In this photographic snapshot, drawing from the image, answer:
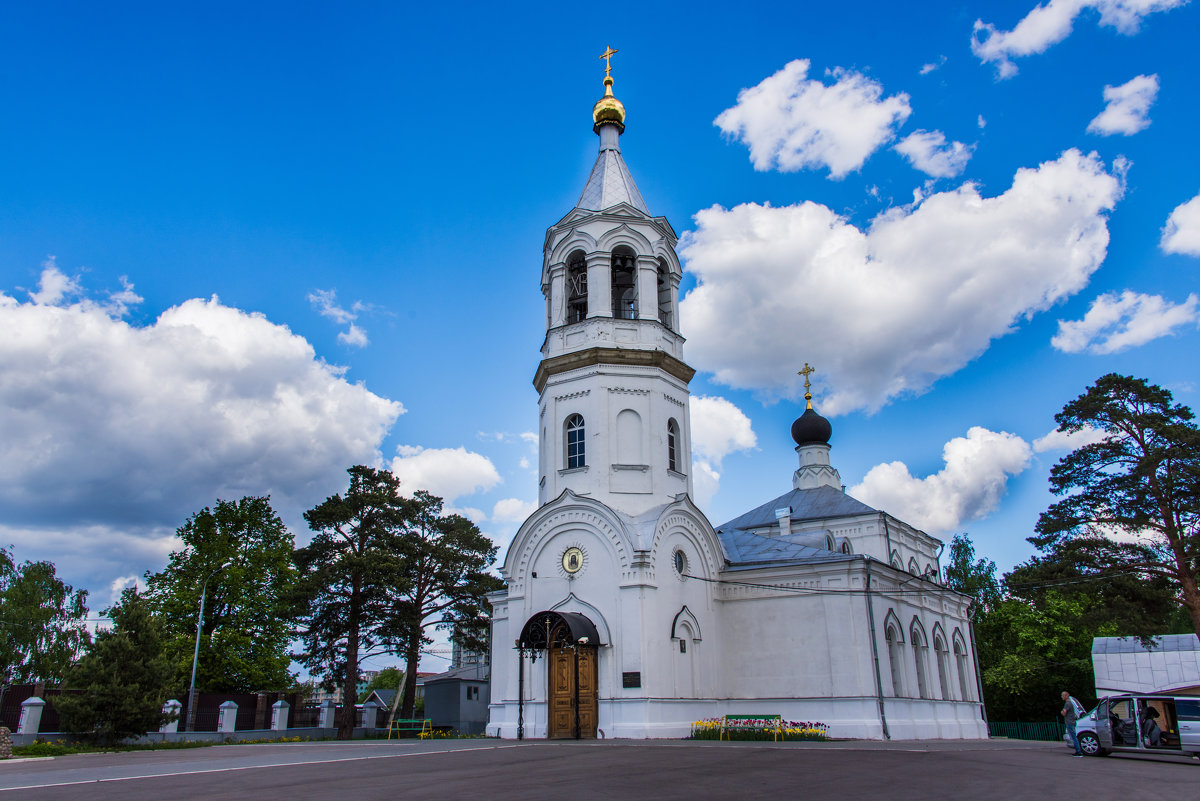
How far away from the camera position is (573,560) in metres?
19.7

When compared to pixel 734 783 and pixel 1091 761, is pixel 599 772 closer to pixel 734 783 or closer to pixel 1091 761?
pixel 734 783

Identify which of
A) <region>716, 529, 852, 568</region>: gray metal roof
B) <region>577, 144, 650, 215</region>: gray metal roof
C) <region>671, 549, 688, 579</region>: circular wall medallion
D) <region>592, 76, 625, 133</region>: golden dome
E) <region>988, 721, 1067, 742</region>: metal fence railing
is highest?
<region>592, 76, 625, 133</region>: golden dome

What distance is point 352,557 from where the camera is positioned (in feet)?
90.3

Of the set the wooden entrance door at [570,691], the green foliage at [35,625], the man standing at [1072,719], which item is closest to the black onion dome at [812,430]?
the wooden entrance door at [570,691]

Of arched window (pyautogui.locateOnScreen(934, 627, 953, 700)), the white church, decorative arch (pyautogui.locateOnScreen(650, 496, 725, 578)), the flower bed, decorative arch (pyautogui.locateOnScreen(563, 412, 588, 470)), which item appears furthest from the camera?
arched window (pyautogui.locateOnScreen(934, 627, 953, 700))

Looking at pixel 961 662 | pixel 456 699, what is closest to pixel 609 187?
pixel 961 662

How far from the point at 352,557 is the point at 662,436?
41.1 feet

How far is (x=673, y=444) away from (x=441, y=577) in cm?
1285

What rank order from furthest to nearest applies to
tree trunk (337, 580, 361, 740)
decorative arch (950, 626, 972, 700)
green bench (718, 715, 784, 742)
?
tree trunk (337, 580, 361, 740) → decorative arch (950, 626, 972, 700) → green bench (718, 715, 784, 742)

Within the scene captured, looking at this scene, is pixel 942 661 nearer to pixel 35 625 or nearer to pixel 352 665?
pixel 352 665

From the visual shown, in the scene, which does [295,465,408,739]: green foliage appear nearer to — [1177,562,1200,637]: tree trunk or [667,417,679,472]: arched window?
[667,417,679,472]: arched window

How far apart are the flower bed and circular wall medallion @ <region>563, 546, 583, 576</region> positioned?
14.3 ft

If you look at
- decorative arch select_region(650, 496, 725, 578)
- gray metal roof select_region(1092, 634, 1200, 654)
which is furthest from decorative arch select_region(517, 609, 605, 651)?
gray metal roof select_region(1092, 634, 1200, 654)

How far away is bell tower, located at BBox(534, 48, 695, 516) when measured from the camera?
20719 millimetres
